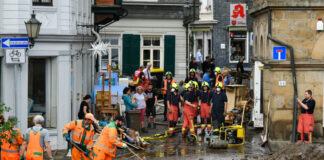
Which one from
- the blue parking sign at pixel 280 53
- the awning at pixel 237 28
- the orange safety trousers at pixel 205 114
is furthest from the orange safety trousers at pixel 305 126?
the awning at pixel 237 28

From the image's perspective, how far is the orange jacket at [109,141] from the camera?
14.3 m

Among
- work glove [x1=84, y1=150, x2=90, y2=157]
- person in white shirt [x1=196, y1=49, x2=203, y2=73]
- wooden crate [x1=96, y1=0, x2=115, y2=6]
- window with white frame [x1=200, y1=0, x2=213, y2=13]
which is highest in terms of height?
window with white frame [x1=200, y1=0, x2=213, y2=13]

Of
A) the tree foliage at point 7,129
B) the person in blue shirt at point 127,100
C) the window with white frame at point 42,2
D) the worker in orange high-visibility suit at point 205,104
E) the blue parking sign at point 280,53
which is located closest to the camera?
the tree foliage at point 7,129

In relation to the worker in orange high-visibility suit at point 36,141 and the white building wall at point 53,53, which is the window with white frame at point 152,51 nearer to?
the white building wall at point 53,53

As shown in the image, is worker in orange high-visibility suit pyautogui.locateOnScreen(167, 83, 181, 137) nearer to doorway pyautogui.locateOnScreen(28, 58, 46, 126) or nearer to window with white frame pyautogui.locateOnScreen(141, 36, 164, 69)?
doorway pyautogui.locateOnScreen(28, 58, 46, 126)

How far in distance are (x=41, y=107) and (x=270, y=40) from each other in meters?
6.45

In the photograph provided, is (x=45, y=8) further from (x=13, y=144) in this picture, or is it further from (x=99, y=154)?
(x=99, y=154)

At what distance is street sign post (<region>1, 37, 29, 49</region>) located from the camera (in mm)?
16828

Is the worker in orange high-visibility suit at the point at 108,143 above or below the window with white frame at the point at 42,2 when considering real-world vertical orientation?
below

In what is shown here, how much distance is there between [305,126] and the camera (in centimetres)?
1900

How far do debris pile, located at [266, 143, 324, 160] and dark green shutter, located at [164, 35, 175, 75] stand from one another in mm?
22491

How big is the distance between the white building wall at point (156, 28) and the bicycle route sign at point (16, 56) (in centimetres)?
2045

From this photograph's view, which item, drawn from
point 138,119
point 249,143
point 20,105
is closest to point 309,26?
point 249,143

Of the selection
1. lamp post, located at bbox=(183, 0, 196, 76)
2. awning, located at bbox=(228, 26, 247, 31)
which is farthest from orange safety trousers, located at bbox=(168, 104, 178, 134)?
awning, located at bbox=(228, 26, 247, 31)
